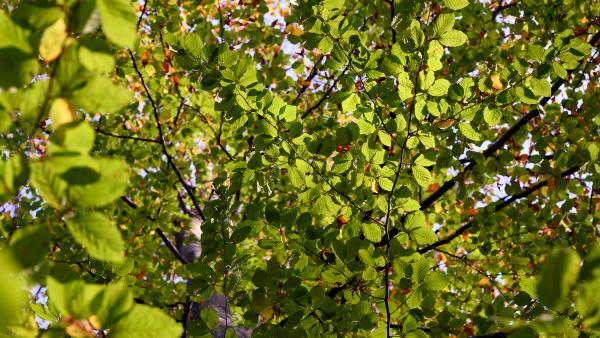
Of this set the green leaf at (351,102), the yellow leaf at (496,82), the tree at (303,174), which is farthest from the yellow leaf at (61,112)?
the yellow leaf at (496,82)

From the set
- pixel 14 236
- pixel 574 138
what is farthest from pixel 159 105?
pixel 14 236

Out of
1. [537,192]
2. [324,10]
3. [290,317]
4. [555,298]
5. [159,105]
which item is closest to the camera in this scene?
[555,298]

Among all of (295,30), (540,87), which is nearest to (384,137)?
(540,87)

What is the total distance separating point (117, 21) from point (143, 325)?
1.51 feet

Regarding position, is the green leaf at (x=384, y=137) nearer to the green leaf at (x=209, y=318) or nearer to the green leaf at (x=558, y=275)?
the green leaf at (x=209, y=318)

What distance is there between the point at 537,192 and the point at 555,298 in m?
3.41

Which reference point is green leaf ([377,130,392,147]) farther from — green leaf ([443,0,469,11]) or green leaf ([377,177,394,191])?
green leaf ([443,0,469,11])

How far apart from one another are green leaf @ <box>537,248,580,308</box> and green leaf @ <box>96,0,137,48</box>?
677 millimetres

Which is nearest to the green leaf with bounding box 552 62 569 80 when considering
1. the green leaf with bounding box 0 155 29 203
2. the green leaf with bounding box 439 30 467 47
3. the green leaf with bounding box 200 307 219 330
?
the green leaf with bounding box 439 30 467 47

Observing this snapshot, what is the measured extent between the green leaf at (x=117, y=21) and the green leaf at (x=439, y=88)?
52.4 inches

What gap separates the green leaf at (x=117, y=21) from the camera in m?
0.64

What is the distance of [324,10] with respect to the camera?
Answer: 1.78 m

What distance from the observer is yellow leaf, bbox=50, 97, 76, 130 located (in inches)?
26.7

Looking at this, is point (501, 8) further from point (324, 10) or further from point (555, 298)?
point (555, 298)
